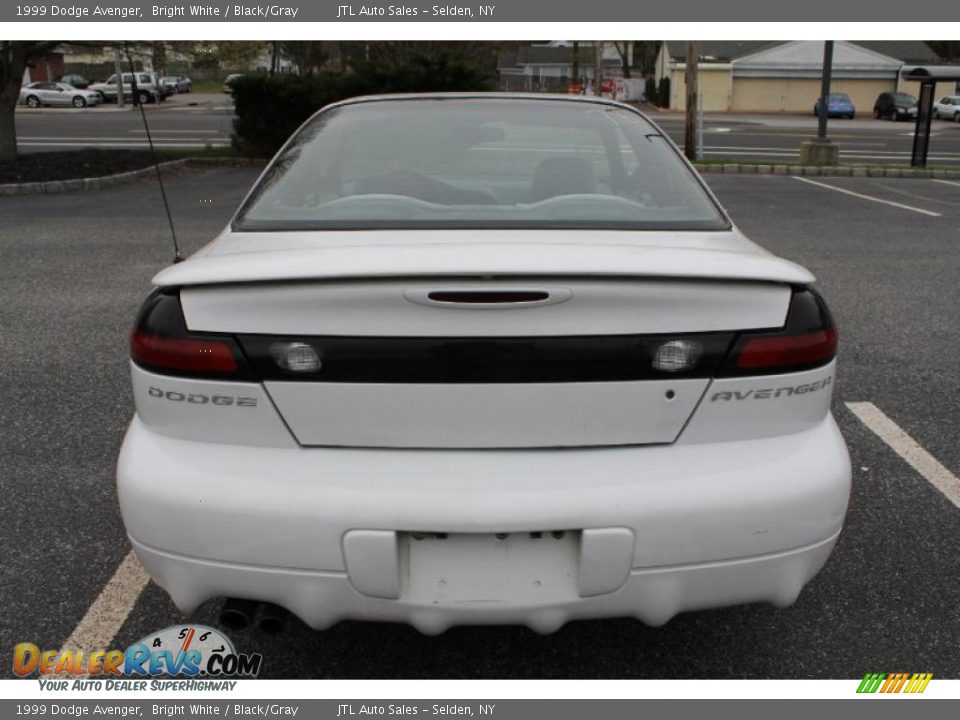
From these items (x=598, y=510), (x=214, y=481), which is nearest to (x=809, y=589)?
(x=598, y=510)

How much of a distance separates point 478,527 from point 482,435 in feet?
0.68

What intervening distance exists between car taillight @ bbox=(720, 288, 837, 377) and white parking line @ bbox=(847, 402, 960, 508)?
1652 mm

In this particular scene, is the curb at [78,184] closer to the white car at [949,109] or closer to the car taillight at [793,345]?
the car taillight at [793,345]

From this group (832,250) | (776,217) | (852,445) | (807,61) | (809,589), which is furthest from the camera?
(807,61)

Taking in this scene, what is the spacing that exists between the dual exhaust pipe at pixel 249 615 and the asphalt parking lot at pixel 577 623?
1.14ft

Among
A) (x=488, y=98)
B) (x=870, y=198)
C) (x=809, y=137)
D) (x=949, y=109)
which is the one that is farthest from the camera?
(x=949, y=109)

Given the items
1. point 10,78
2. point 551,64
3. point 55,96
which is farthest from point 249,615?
point 551,64

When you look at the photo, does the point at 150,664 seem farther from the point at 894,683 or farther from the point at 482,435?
the point at 894,683

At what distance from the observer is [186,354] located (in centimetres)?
204

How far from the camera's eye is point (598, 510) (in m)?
1.91

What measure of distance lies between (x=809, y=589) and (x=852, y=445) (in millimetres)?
1283

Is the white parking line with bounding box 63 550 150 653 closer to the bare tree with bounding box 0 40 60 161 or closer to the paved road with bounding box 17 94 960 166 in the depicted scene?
the bare tree with bounding box 0 40 60 161

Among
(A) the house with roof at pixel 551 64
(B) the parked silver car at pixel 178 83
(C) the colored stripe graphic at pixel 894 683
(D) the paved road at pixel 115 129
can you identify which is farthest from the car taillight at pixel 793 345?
(A) the house with roof at pixel 551 64
